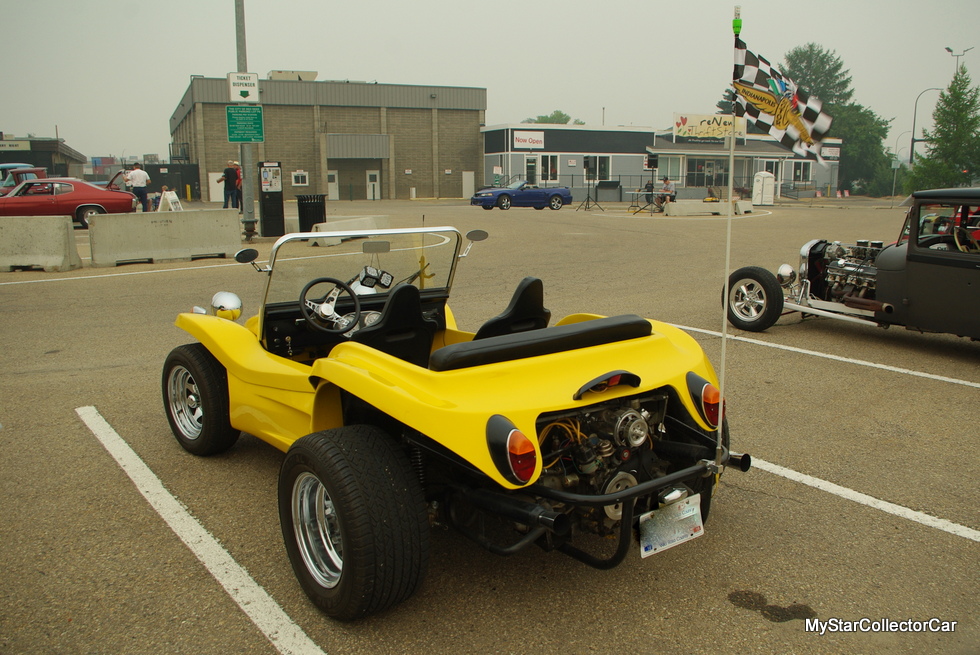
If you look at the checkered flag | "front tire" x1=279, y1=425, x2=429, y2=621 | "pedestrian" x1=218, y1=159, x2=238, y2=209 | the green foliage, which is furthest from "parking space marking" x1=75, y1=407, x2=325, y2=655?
the green foliage

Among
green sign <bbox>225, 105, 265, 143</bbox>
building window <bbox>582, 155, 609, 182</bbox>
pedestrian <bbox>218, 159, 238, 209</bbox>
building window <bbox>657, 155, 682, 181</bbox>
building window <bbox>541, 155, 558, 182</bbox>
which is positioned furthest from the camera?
building window <bbox>657, 155, 682, 181</bbox>

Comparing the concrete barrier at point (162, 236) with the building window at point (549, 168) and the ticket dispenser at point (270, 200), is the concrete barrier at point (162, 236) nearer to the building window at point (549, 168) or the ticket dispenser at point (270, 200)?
the ticket dispenser at point (270, 200)

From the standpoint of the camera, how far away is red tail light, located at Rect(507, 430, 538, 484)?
268 cm

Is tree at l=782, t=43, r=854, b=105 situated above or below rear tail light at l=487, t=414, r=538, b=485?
above

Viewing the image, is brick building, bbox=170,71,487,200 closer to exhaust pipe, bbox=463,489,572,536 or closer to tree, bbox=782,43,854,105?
exhaust pipe, bbox=463,489,572,536

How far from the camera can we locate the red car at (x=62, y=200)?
19.2 meters

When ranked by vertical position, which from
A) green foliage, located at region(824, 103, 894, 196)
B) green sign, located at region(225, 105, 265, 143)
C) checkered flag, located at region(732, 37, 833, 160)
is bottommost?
checkered flag, located at region(732, 37, 833, 160)

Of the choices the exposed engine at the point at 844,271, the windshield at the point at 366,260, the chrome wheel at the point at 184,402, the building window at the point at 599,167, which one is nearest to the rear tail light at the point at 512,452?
the windshield at the point at 366,260

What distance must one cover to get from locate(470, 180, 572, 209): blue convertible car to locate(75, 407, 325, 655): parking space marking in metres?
28.9

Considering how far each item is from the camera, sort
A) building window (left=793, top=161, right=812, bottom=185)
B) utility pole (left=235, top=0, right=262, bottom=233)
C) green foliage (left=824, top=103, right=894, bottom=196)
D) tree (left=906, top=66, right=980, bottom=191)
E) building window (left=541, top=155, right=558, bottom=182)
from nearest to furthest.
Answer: utility pole (left=235, top=0, right=262, bottom=233), tree (left=906, top=66, right=980, bottom=191), building window (left=541, top=155, right=558, bottom=182), building window (left=793, top=161, right=812, bottom=185), green foliage (left=824, top=103, right=894, bottom=196)

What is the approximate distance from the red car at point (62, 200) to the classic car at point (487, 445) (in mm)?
18635

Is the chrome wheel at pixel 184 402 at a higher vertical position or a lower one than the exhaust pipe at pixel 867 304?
lower

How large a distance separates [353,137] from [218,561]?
49.5 m

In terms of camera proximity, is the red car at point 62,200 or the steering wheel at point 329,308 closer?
the steering wheel at point 329,308
